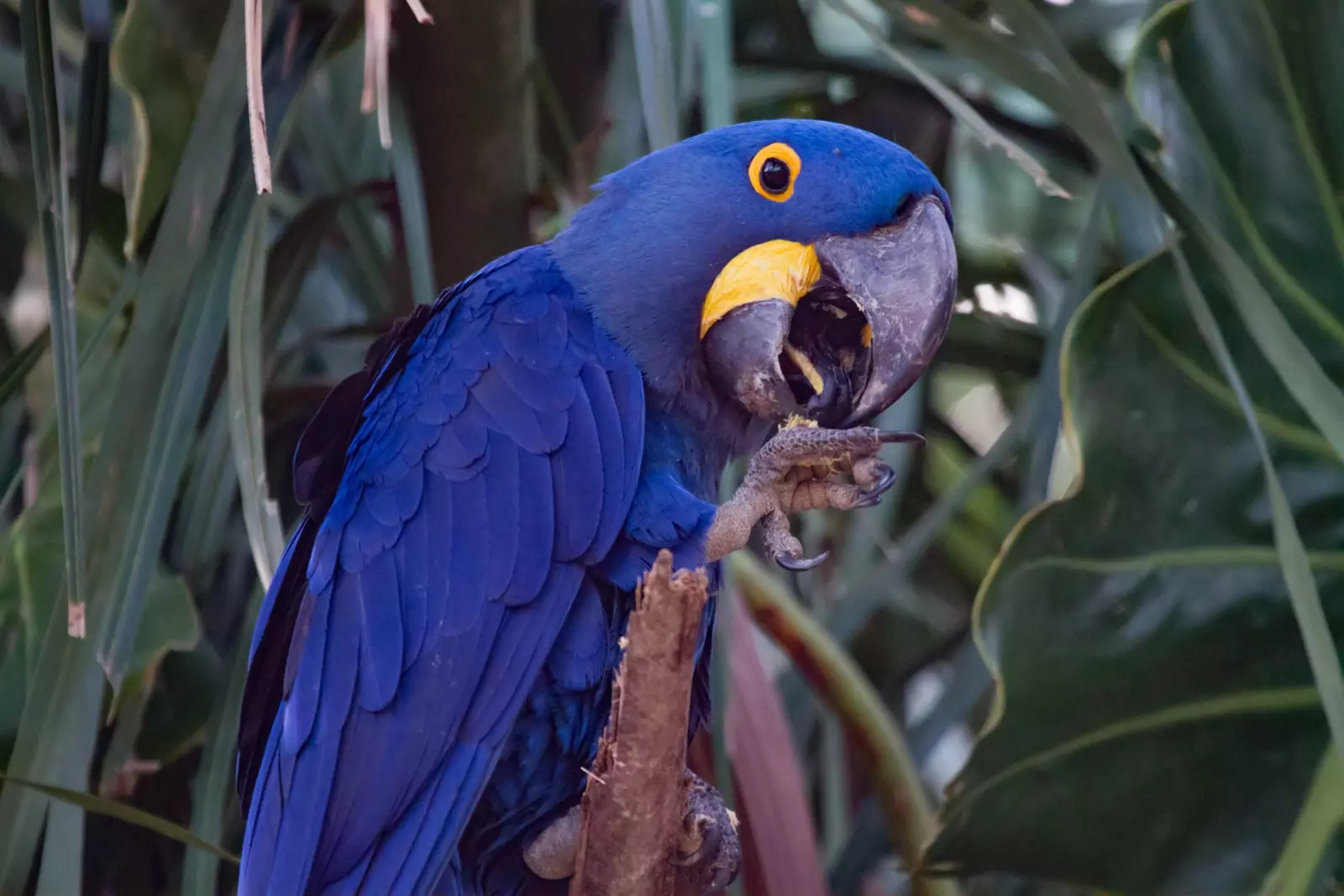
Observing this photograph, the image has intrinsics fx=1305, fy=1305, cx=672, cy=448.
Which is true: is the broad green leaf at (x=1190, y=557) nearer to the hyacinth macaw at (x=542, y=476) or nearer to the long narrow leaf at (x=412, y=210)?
the hyacinth macaw at (x=542, y=476)

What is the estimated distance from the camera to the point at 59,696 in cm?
93

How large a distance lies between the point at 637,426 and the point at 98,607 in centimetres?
41

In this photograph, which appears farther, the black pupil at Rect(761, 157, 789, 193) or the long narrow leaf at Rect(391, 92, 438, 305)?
the long narrow leaf at Rect(391, 92, 438, 305)

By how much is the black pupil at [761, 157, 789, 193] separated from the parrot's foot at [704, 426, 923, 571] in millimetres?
224

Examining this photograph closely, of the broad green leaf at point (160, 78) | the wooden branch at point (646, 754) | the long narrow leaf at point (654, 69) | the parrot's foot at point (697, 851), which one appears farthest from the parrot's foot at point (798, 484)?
the broad green leaf at point (160, 78)

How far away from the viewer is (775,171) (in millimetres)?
922

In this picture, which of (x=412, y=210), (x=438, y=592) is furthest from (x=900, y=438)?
(x=412, y=210)

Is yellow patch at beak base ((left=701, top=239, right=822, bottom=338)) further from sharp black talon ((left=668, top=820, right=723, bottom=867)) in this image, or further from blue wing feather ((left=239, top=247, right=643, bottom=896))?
sharp black talon ((left=668, top=820, right=723, bottom=867))

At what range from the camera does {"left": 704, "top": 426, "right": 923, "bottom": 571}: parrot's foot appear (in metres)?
0.73

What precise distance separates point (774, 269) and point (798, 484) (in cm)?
19

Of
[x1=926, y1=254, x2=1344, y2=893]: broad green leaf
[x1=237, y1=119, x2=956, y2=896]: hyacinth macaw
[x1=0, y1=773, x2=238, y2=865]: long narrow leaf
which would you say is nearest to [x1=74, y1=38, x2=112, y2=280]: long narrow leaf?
[x1=237, y1=119, x2=956, y2=896]: hyacinth macaw

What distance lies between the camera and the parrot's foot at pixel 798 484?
28.9 inches

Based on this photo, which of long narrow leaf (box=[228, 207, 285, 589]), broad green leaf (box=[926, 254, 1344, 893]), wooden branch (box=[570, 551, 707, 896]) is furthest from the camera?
broad green leaf (box=[926, 254, 1344, 893])

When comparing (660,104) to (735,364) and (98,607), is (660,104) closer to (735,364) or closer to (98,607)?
(735,364)
